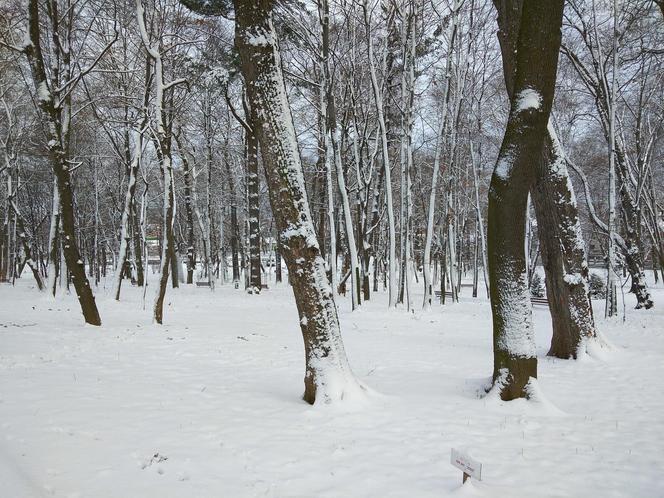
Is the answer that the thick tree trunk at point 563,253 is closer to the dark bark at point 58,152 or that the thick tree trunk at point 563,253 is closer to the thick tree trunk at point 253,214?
the dark bark at point 58,152

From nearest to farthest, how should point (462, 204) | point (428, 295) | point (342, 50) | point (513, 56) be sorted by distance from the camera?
point (513, 56) → point (428, 295) → point (342, 50) → point (462, 204)

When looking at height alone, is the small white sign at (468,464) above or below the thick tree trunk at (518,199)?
below

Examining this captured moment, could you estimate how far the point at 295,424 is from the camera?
4.40 m

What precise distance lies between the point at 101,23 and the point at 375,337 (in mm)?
15131

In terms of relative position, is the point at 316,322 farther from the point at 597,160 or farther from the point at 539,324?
the point at 597,160

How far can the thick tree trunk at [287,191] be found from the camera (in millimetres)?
4824

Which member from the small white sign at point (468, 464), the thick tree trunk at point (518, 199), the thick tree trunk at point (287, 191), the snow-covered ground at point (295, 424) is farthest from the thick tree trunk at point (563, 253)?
the small white sign at point (468, 464)

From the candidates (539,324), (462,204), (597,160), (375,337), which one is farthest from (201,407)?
(462,204)

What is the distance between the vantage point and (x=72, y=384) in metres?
5.42

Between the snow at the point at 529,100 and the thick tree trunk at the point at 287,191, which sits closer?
the snow at the point at 529,100

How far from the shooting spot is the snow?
4.68 meters

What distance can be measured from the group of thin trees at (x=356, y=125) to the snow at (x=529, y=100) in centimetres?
2

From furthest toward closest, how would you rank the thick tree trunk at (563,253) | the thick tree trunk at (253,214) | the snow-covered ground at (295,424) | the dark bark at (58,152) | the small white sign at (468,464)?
the thick tree trunk at (253,214) → the dark bark at (58,152) → the thick tree trunk at (563,253) → the snow-covered ground at (295,424) → the small white sign at (468,464)

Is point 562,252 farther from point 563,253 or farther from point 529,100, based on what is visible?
point 529,100
